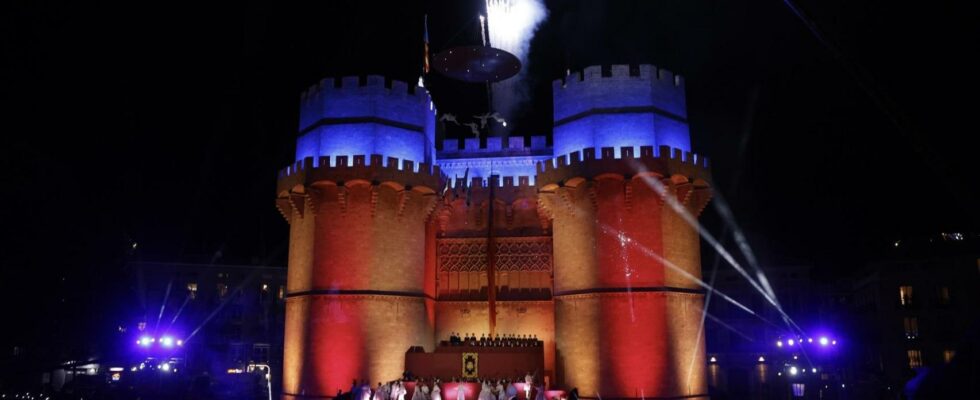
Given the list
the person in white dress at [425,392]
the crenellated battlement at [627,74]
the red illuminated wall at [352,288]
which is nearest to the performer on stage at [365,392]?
the red illuminated wall at [352,288]

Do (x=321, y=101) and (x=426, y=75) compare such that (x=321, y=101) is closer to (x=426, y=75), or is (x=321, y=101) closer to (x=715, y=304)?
(x=426, y=75)

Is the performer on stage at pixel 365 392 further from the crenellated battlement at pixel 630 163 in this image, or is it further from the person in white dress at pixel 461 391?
the crenellated battlement at pixel 630 163

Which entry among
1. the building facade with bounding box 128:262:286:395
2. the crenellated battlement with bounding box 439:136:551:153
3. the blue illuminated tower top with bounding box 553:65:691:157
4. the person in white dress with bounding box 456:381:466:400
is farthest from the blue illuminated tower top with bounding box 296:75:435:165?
the building facade with bounding box 128:262:286:395

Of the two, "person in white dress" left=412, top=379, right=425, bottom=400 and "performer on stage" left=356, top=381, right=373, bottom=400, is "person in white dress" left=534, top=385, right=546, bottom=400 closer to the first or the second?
"person in white dress" left=412, top=379, right=425, bottom=400

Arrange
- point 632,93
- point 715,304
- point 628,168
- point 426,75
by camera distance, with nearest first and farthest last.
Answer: point 628,168 < point 632,93 < point 426,75 < point 715,304

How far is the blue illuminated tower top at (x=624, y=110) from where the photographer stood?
27703mm

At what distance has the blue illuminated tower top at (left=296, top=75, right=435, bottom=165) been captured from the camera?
94.0 feet

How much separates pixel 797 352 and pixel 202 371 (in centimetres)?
4441

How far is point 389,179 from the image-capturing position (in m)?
26.9

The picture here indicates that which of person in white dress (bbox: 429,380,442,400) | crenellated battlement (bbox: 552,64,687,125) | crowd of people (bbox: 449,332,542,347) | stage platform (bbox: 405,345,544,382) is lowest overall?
person in white dress (bbox: 429,380,442,400)

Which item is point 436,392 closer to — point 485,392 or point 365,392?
point 485,392

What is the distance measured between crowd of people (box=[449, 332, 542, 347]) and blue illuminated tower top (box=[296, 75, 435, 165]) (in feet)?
26.4

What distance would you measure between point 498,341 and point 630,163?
8932mm

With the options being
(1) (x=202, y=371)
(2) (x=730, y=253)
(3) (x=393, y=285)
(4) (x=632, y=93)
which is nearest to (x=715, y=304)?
(2) (x=730, y=253)
